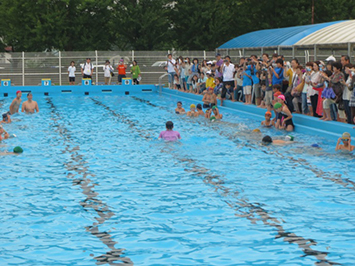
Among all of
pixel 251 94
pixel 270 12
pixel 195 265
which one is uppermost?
pixel 270 12

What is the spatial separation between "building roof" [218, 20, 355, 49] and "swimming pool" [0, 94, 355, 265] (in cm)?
756

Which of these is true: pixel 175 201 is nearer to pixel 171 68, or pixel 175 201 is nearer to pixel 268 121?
pixel 268 121

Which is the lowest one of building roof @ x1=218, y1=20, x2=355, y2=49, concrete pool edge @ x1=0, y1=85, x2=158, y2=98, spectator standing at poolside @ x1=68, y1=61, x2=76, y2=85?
concrete pool edge @ x1=0, y1=85, x2=158, y2=98

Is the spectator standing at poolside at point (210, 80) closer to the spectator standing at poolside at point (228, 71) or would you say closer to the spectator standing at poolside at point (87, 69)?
the spectator standing at poolside at point (228, 71)

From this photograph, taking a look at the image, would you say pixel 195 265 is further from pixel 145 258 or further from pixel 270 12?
pixel 270 12

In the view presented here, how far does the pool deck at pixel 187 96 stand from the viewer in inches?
536

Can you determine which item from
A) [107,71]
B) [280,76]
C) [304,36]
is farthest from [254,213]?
[107,71]

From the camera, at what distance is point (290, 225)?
697cm

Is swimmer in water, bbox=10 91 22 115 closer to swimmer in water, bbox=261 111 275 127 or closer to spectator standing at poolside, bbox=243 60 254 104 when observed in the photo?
spectator standing at poolside, bbox=243 60 254 104

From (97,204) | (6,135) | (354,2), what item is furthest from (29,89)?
(354,2)

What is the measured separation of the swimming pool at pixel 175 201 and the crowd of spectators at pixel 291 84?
109 cm

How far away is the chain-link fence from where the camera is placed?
33406 millimetres

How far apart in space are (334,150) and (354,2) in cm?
3728

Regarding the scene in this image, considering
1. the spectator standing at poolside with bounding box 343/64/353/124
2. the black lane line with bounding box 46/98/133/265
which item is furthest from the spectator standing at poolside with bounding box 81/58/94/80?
the spectator standing at poolside with bounding box 343/64/353/124
